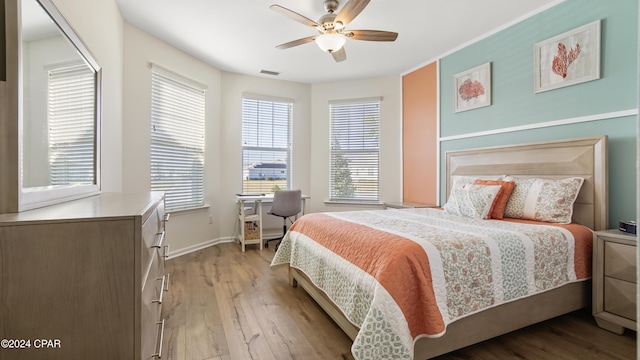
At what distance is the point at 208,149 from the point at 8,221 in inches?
142

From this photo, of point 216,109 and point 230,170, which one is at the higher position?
point 216,109

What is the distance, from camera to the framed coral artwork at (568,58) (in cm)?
243

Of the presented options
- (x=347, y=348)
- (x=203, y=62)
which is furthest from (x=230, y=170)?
(x=347, y=348)

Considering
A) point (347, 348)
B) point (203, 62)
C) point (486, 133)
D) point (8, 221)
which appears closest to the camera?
point (8, 221)

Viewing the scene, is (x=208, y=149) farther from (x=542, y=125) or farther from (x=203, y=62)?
(x=542, y=125)

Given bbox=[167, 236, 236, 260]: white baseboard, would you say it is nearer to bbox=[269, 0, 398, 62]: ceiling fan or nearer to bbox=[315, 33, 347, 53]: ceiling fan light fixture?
bbox=[269, 0, 398, 62]: ceiling fan

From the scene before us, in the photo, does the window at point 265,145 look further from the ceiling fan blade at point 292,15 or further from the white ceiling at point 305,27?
the ceiling fan blade at point 292,15

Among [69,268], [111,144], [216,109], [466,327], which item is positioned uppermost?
[216,109]

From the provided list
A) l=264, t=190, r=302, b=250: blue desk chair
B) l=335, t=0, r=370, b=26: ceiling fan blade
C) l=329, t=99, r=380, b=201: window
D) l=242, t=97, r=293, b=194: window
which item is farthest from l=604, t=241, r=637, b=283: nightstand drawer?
l=242, t=97, r=293, b=194: window

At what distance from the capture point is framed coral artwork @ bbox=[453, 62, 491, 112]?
10.9 feet

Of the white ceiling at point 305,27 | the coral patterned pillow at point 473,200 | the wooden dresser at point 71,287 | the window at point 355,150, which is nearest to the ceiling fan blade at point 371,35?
the white ceiling at point 305,27

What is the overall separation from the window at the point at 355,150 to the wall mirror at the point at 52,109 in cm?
355

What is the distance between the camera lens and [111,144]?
2664 millimetres

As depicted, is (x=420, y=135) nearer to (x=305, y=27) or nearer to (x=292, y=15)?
(x=305, y=27)
